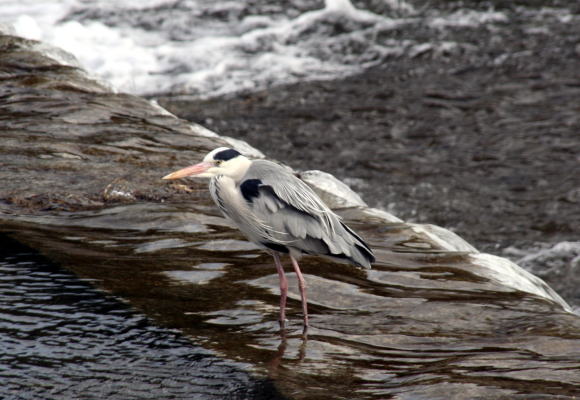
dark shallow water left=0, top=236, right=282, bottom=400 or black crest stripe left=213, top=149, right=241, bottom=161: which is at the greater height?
black crest stripe left=213, top=149, right=241, bottom=161

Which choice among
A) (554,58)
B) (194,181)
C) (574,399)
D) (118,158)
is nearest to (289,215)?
(574,399)

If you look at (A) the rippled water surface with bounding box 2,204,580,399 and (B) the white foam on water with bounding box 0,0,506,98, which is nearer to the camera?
(A) the rippled water surface with bounding box 2,204,580,399

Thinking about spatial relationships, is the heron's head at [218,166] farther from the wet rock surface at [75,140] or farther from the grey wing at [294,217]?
the wet rock surface at [75,140]

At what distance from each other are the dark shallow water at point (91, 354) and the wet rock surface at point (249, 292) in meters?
0.02

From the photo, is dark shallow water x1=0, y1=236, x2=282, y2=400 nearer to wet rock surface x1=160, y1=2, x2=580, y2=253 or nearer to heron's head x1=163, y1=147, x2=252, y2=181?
heron's head x1=163, y1=147, x2=252, y2=181

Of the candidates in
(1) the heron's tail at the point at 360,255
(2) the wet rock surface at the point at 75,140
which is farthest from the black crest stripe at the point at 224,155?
(2) the wet rock surface at the point at 75,140

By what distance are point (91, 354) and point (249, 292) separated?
45.3 inches

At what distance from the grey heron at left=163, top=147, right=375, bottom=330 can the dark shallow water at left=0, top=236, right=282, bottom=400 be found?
0.66m

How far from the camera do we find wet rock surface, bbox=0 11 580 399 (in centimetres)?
449

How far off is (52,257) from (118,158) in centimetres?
215

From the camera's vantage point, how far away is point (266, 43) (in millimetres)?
14695

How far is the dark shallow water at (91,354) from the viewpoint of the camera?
432 cm

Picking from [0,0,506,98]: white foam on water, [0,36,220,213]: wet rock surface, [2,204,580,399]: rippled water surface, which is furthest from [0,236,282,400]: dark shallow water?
[0,0,506,98]: white foam on water

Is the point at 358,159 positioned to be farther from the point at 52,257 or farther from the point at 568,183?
the point at 52,257
